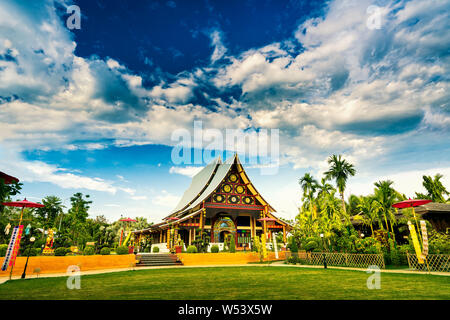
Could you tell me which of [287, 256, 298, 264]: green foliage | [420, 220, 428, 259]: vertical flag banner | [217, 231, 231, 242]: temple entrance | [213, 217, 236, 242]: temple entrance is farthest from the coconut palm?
[217, 231, 231, 242]: temple entrance

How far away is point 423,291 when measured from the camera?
698 cm

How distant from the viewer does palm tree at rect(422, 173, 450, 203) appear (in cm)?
3369

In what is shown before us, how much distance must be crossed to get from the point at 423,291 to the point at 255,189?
21043mm

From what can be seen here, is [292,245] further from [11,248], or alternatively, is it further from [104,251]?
[11,248]

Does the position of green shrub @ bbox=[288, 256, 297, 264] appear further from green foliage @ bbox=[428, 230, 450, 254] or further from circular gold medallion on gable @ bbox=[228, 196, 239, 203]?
circular gold medallion on gable @ bbox=[228, 196, 239, 203]

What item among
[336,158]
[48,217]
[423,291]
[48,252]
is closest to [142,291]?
[423,291]

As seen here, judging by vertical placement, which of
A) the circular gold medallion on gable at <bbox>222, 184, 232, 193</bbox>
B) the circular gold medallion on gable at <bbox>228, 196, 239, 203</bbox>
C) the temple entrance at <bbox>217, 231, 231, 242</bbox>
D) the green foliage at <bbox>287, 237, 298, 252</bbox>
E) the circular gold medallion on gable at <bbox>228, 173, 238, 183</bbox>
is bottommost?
the green foliage at <bbox>287, 237, 298, 252</bbox>

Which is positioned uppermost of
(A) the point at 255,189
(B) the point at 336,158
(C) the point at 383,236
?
(B) the point at 336,158

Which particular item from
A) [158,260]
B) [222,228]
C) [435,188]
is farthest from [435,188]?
[158,260]

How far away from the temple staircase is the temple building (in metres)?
5.07

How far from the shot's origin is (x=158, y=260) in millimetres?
18938

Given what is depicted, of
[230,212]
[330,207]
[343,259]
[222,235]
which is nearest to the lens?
[343,259]

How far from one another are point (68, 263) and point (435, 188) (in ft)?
141
